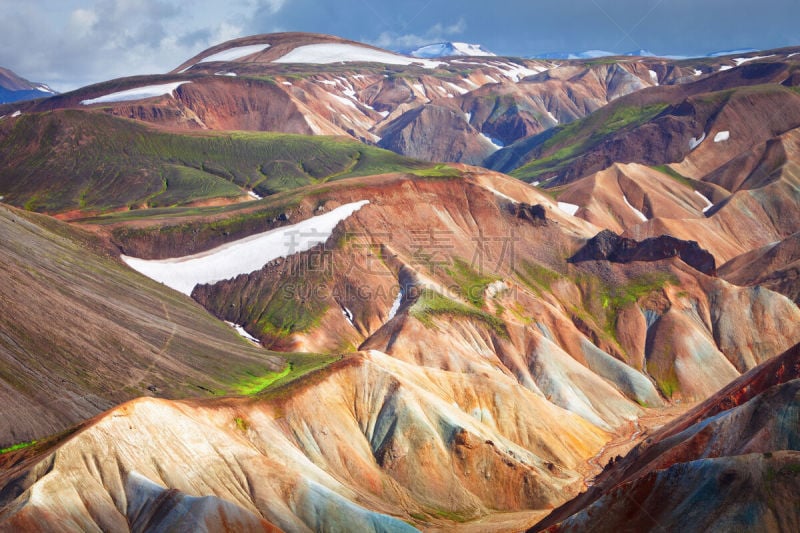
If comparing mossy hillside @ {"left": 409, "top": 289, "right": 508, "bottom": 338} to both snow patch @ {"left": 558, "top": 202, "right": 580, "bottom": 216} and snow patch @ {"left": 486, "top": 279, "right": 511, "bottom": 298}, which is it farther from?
snow patch @ {"left": 558, "top": 202, "right": 580, "bottom": 216}

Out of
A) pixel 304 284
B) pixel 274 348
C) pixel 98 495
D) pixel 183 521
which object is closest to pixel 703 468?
pixel 183 521

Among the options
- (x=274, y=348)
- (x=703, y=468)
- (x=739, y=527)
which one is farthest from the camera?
(x=274, y=348)

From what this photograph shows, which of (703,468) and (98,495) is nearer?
(703,468)

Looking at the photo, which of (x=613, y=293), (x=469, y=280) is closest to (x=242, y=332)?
(x=469, y=280)

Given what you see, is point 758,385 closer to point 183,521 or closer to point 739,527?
point 739,527

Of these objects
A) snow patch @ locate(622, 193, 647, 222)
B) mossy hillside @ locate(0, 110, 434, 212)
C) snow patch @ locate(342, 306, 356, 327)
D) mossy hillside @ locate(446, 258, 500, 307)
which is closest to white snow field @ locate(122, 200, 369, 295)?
snow patch @ locate(342, 306, 356, 327)

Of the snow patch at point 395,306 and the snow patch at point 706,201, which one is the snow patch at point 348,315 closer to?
the snow patch at point 395,306

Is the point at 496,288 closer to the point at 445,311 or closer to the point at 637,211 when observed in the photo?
the point at 445,311
